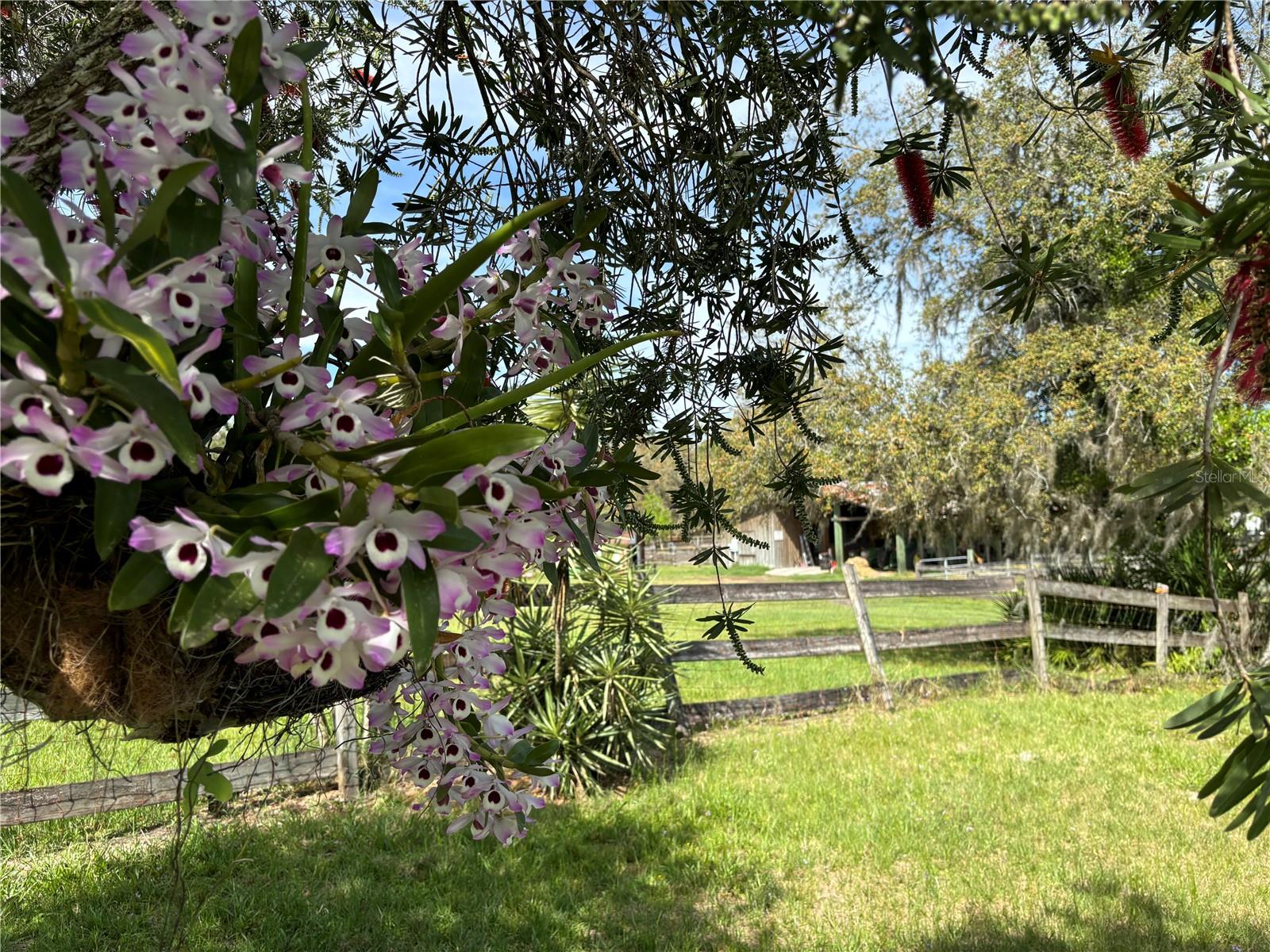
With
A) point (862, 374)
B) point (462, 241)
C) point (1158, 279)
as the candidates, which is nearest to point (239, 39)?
point (462, 241)

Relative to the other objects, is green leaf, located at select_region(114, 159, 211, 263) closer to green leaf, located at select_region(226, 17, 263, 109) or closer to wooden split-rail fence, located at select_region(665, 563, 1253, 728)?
green leaf, located at select_region(226, 17, 263, 109)

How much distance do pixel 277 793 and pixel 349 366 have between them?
3994 mm

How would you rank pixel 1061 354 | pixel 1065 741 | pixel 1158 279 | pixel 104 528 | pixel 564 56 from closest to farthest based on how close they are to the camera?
pixel 104 528
pixel 1158 279
pixel 564 56
pixel 1065 741
pixel 1061 354

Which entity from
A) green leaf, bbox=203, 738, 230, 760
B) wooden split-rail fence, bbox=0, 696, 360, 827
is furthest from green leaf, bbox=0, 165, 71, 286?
wooden split-rail fence, bbox=0, 696, 360, 827

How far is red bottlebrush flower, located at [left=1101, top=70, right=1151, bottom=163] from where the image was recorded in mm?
1182

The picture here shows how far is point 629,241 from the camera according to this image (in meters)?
1.42

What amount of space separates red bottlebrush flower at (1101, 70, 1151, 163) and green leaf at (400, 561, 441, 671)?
115cm

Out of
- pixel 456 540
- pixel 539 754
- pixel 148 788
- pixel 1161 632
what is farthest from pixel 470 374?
pixel 1161 632

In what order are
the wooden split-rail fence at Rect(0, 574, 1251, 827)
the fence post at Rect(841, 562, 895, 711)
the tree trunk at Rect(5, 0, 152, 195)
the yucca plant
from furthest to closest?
1. the fence post at Rect(841, 562, 895, 711)
2. the yucca plant
3. the wooden split-rail fence at Rect(0, 574, 1251, 827)
4. the tree trunk at Rect(5, 0, 152, 195)

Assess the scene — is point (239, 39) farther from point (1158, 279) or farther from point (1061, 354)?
point (1061, 354)

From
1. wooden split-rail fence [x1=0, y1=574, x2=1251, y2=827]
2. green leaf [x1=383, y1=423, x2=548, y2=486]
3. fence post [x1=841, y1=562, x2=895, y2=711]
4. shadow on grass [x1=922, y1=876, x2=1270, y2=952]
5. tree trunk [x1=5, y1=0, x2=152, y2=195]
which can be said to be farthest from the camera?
fence post [x1=841, y1=562, x2=895, y2=711]

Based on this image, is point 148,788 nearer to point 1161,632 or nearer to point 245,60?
point 245,60

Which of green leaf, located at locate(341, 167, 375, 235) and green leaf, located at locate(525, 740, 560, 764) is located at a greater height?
green leaf, located at locate(341, 167, 375, 235)

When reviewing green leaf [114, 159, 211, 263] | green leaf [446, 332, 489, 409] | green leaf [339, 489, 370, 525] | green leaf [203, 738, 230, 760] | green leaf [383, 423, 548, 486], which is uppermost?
green leaf [114, 159, 211, 263]
